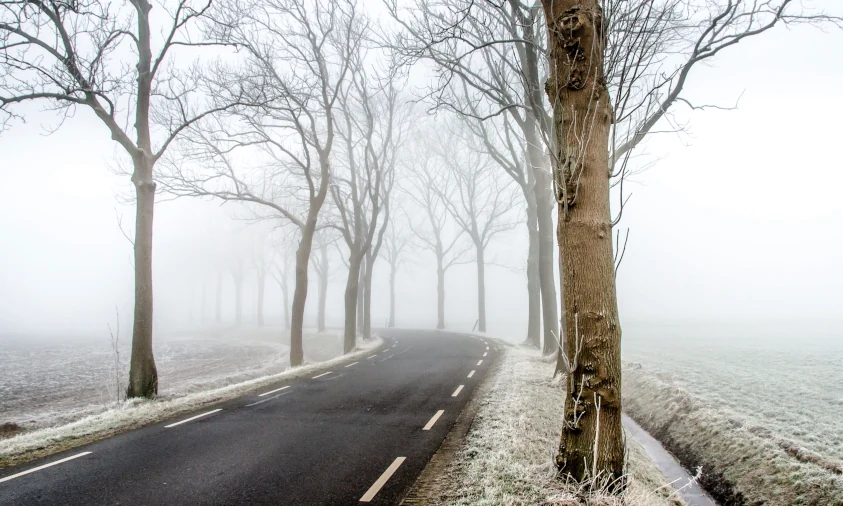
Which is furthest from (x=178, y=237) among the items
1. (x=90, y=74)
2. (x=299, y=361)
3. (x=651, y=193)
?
(x=651, y=193)

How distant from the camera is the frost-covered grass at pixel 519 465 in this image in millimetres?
4480

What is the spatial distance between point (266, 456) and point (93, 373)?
1750 cm

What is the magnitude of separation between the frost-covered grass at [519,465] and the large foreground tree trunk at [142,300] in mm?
7965

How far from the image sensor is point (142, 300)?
1063 centimetres

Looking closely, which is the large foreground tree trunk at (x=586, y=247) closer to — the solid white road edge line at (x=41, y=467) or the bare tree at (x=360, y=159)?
the solid white road edge line at (x=41, y=467)

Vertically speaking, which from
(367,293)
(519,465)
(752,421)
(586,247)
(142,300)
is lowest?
(752,421)

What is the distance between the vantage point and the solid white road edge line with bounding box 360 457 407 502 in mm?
4738

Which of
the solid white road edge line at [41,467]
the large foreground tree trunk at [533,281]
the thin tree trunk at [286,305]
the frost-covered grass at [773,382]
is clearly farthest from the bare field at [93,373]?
the frost-covered grass at [773,382]

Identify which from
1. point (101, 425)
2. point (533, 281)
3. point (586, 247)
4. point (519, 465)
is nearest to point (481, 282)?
point (533, 281)

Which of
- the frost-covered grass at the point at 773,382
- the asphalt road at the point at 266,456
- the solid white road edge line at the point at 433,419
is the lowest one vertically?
the frost-covered grass at the point at 773,382

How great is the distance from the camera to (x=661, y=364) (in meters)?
16.3

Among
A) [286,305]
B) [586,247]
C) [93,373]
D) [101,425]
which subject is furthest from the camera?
[286,305]

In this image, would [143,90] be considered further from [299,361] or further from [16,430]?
[299,361]

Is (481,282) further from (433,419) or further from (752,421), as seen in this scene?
(433,419)
